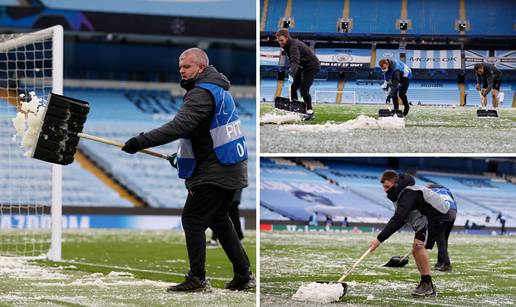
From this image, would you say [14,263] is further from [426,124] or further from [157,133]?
[426,124]

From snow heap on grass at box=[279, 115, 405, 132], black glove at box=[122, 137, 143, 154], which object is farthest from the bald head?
snow heap on grass at box=[279, 115, 405, 132]

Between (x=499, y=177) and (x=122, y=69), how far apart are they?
21.4 meters

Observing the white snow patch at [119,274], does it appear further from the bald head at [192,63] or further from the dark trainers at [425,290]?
the dark trainers at [425,290]

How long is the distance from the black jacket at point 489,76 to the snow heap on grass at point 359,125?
0.48m

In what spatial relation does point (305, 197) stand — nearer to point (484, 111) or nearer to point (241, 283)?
point (241, 283)

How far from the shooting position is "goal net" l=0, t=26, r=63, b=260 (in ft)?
34.7

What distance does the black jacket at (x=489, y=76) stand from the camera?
18.7 feet

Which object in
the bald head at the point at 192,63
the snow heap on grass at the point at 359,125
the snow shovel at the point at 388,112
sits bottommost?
the snow heap on grass at the point at 359,125

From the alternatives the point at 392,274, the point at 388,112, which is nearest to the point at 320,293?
the point at 388,112

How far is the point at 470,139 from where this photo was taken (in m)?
5.58

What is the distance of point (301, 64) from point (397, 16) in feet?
1.92

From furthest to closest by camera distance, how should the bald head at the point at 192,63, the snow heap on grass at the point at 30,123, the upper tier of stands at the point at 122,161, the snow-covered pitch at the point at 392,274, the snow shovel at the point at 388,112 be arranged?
the upper tier of stands at the point at 122,161, the snow heap on grass at the point at 30,123, the bald head at the point at 192,63, the snow-covered pitch at the point at 392,274, the snow shovel at the point at 388,112

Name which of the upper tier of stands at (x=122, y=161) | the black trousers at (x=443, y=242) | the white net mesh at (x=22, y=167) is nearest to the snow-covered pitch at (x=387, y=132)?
the black trousers at (x=443, y=242)

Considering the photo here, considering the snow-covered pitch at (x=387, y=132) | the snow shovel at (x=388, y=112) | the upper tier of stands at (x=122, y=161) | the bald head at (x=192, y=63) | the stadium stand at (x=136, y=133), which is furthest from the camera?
the stadium stand at (x=136, y=133)
